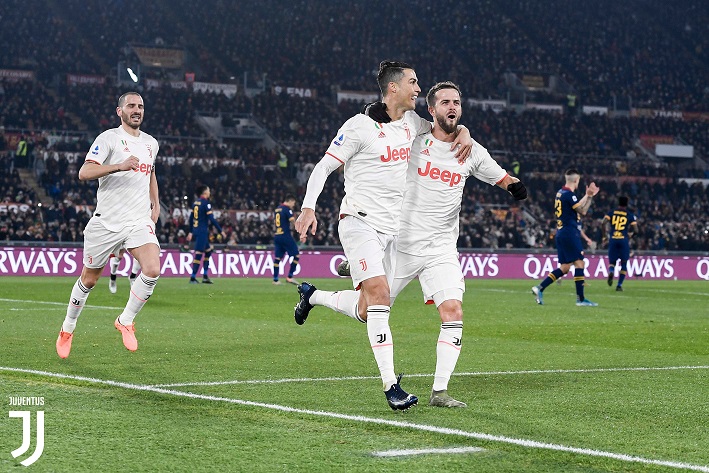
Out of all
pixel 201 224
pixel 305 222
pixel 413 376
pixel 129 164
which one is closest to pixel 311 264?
pixel 201 224

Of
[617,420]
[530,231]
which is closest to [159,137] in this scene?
[530,231]

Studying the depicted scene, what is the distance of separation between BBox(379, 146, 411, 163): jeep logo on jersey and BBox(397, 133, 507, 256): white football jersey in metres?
0.25

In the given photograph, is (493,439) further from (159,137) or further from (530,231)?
(159,137)

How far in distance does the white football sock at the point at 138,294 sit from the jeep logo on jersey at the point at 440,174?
127 inches

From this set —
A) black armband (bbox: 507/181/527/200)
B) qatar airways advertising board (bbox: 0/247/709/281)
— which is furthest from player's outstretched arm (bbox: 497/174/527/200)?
qatar airways advertising board (bbox: 0/247/709/281)

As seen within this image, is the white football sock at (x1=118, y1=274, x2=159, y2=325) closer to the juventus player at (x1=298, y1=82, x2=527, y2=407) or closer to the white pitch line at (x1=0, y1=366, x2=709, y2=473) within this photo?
the white pitch line at (x1=0, y1=366, x2=709, y2=473)

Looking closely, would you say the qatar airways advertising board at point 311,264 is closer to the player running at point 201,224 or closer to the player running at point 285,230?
the player running at point 201,224

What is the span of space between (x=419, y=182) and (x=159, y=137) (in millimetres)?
34545

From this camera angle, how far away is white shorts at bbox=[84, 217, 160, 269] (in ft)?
31.9

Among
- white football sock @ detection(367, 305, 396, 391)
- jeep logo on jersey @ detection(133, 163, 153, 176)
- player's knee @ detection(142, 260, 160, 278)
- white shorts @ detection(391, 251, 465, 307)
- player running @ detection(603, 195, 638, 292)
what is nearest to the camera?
white football sock @ detection(367, 305, 396, 391)

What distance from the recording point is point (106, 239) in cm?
973

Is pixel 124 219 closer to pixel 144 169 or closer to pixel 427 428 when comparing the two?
pixel 144 169

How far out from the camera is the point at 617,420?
6.41 m

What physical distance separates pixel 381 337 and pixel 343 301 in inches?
47.6
